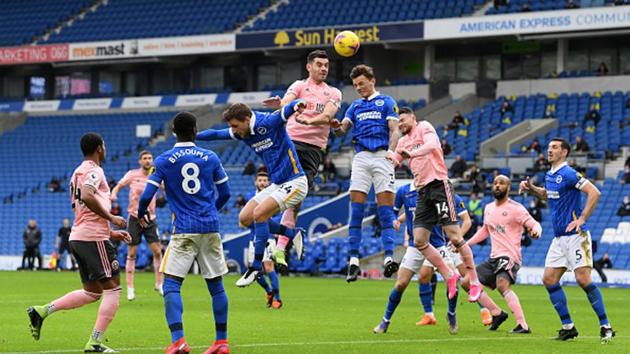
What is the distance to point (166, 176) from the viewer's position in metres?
12.6

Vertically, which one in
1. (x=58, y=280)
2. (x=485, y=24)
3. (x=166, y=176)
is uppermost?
(x=485, y=24)

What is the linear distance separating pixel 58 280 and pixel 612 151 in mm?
18677

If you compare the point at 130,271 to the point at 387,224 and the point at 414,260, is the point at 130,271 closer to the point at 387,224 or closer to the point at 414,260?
the point at 387,224

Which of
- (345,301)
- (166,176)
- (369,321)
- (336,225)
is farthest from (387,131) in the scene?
(336,225)

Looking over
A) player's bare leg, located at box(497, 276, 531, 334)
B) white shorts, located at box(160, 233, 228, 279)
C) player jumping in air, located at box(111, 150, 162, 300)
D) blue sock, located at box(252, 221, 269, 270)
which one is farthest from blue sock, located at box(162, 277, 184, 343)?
player jumping in air, located at box(111, 150, 162, 300)

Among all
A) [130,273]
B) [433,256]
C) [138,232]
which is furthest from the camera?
[130,273]

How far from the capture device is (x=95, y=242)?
A: 13461 millimetres

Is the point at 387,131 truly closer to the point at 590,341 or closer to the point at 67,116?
the point at 590,341

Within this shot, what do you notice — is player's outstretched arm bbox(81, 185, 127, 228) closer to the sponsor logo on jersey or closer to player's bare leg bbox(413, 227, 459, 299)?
the sponsor logo on jersey

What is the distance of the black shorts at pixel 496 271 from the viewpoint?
677 inches

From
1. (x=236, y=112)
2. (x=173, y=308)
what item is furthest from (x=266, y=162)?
Result: (x=173, y=308)

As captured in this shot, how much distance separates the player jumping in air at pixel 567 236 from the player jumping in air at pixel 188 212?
498 centimetres

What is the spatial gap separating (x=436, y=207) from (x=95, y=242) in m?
4.90

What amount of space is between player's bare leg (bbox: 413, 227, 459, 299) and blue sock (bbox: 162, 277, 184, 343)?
171 inches
